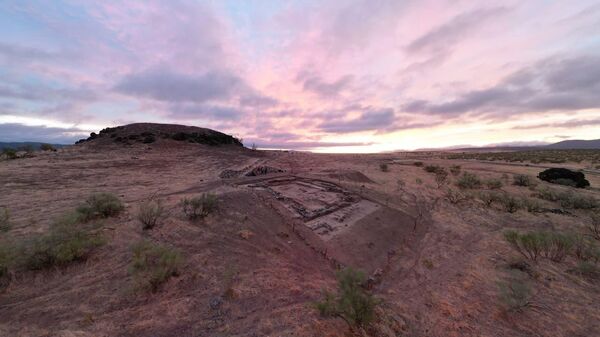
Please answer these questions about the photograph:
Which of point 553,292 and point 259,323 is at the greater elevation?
point 259,323

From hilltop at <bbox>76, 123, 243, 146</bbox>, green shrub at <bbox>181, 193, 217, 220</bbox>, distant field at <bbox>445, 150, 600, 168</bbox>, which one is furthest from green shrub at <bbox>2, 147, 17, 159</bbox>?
distant field at <bbox>445, 150, 600, 168</bbox>

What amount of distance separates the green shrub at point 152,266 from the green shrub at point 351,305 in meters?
3.30

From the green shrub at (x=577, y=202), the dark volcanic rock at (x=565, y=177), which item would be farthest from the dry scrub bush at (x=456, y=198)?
the dark volcanic rock at (x=565, y=177)

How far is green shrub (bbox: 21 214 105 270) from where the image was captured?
5660mm

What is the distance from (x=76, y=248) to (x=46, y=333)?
243cm

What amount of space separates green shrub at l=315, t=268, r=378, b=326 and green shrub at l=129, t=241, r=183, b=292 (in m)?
3.30

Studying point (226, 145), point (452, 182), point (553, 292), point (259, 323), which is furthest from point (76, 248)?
point (226, 145)

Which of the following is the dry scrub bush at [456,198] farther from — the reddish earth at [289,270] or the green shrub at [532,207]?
the green shrub at [532,207]

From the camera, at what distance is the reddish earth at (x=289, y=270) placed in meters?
4.64

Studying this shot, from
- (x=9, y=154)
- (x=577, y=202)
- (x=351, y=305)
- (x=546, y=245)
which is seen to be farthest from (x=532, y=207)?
(x=9, y=154)

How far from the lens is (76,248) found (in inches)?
237

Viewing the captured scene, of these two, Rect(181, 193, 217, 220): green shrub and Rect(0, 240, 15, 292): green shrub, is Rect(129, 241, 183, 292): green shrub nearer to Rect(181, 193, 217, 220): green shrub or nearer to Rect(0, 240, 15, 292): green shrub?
Rect(0, 240, 15, 292): green shrub

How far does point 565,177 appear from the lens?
20.7 meters

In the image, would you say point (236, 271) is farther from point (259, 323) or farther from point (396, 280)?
point (396, 280)
